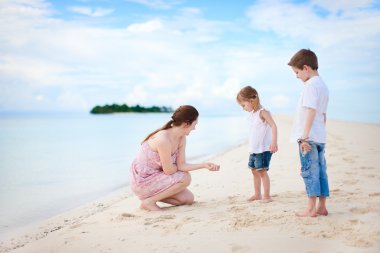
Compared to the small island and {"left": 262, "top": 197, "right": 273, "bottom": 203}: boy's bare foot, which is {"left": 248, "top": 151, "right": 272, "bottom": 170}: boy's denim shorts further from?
the small island

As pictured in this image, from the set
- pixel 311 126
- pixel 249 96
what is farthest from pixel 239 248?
pixel 249 96

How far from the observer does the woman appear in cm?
449

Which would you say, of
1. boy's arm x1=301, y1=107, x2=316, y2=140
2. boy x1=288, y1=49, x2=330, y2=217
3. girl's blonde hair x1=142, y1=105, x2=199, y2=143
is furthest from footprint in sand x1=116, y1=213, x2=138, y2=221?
boy's arm x1=301, y1=107, x2=316, y2=140

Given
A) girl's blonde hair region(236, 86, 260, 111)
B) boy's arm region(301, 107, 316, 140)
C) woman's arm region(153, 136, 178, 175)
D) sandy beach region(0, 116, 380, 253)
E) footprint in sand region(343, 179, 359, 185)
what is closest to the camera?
sandy beach region(0, 116, 380, 253)

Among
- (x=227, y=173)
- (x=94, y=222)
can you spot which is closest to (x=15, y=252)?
(x=94, y=222)

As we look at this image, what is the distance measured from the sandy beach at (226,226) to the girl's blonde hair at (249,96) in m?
1.21

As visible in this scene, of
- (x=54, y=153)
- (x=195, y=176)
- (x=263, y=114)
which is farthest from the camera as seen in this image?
(x=54, y=153)

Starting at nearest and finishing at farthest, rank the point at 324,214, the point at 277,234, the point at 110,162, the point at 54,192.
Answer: the point at 277,234 → the point at 324,214 → the point at 54,192 → the point at 110,162

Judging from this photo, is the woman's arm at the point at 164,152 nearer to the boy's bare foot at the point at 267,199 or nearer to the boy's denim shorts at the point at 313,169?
the boy's bare foot at the point at 267,199

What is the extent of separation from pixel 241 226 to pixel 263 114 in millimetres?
1693

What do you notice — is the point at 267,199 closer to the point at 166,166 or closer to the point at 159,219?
the point at 166,166

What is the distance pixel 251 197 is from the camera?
486 cm

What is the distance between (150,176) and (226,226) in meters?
1.36

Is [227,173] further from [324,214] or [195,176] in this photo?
[324,214]
